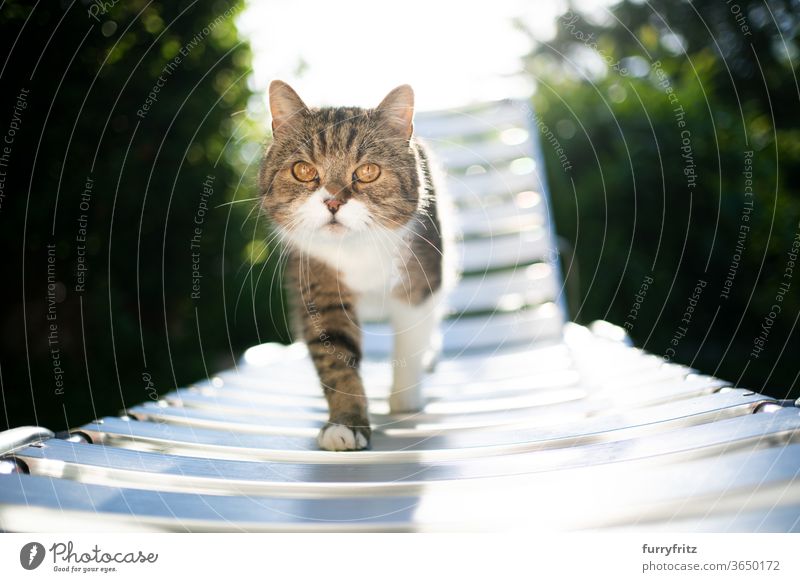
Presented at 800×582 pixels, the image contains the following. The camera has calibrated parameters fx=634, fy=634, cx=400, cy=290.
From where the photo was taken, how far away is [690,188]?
5.03 m

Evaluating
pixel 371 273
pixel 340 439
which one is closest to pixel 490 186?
pixel 371 273

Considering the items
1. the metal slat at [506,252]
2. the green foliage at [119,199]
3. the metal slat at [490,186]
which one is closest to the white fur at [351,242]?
the green foliage at [119,199]

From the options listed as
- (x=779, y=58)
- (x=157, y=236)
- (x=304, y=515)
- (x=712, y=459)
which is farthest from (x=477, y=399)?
(x=779, y=58)

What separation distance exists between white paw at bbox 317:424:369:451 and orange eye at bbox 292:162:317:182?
0.82 metres

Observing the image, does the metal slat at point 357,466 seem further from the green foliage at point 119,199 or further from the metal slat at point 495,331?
the metal slat at point 495,331

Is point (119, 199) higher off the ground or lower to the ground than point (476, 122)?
lower

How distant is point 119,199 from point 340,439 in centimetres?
268

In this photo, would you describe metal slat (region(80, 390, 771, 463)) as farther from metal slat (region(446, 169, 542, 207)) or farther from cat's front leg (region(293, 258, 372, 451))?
metal slat (region(446, 169, 542, 207))

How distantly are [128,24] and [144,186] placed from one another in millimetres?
917

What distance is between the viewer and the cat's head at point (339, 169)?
2.05 meters

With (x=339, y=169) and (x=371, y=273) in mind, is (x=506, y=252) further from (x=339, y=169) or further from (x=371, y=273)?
(x=339, y=169)

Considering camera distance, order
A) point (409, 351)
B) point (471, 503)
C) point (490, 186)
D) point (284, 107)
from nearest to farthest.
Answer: point (471, 503) < point (284, 107) < point (409, 351) < point (490, 186)

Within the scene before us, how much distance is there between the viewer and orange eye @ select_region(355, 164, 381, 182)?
2.09 m

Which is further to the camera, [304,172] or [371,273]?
[371,273]
